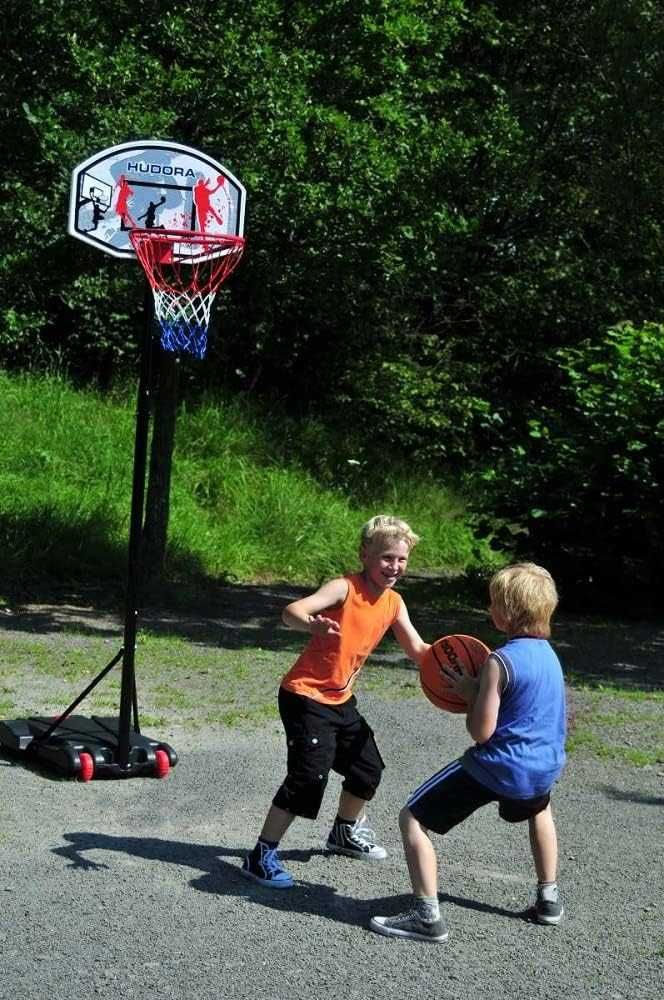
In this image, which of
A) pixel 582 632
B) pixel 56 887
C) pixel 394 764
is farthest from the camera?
pixel 582 632

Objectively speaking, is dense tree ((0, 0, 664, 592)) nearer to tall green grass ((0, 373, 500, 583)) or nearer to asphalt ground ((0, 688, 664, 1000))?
tall green grass ((0, 373, 500, 583))

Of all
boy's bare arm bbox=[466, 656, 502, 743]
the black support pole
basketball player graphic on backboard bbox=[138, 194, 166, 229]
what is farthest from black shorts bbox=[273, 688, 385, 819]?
basketball player graphic on backboard bbox=[138, 194, 166, 229]

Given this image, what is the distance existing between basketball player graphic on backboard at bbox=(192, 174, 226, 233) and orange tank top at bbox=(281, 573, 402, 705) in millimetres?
2787

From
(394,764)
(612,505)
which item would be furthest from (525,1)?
(394,764)

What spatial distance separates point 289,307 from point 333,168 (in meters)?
2.49

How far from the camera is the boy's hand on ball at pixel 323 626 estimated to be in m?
5.09

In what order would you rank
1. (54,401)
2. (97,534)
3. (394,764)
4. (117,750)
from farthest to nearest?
(54,401) < (97,534) < (394,764) < (117,750)

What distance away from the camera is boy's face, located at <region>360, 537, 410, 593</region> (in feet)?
17.2

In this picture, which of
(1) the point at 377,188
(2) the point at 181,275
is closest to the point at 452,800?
(2) the point at 181,275

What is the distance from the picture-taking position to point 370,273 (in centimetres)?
1388

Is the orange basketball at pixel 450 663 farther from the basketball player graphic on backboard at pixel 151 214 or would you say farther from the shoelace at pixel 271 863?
the basketball player graphic on backboard at pixel 151 214

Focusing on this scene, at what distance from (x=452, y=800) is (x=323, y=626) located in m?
0.79

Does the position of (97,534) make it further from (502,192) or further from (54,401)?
(502,192)

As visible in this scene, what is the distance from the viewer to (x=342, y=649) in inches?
210
